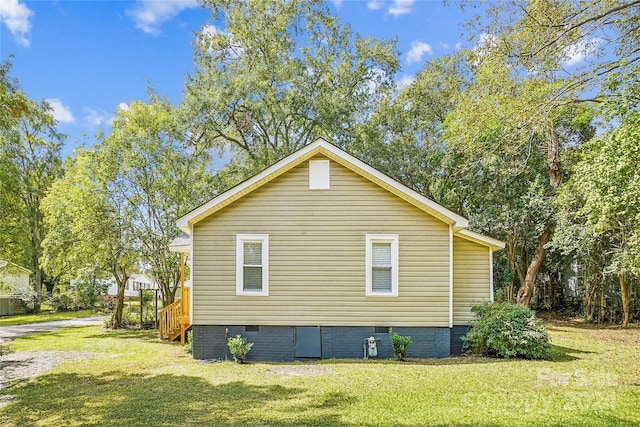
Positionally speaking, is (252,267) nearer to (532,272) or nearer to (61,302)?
(532,272)

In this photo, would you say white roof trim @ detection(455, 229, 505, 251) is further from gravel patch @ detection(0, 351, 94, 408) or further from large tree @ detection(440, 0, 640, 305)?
gravel patch @ detection(0, 351, 94, 408)

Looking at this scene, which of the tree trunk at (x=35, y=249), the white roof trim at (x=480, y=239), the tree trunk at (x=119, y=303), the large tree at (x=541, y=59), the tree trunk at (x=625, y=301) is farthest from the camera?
the tree trunk at (x=35, y=249)

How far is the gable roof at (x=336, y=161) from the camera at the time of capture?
10.8 meters

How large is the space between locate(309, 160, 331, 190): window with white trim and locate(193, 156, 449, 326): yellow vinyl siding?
134mm

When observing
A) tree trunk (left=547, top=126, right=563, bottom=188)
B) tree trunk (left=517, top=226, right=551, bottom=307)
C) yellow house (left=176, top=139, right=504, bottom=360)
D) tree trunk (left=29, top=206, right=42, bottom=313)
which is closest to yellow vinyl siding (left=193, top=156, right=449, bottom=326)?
yellow house (left=176, top=139, right=504, bottom=360)

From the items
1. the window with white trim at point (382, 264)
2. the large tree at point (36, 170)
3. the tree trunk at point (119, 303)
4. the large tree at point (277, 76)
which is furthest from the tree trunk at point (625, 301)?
the large tree at point (36, 170)

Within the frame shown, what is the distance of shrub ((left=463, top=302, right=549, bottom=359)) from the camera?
10.2m

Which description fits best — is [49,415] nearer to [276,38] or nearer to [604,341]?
[604,341]

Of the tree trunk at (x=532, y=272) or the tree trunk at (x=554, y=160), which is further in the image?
the tree trunk at (x=532, y=272)

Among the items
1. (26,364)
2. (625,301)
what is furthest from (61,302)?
(625,301)

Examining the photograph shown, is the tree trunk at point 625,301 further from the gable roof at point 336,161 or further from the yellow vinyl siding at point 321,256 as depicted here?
the yellow vinyl siding at point 321,256

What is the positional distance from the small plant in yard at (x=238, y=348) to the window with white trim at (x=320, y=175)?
4.29 meters

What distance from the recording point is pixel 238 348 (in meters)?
10.5

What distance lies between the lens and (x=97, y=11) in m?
13.1
